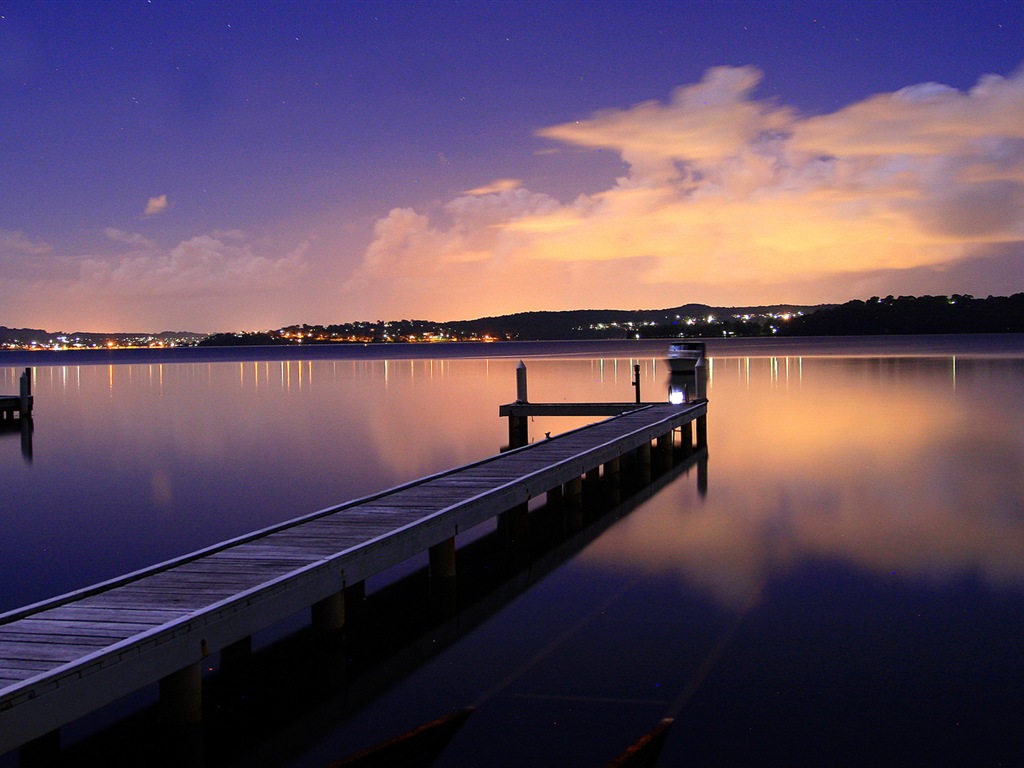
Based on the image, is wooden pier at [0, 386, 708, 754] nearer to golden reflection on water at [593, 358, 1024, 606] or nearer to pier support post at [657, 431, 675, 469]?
golden reflection on water at [593, 358, 1024, 606]

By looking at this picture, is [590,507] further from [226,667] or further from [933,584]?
[226,667]

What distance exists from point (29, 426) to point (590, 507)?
23.0 metres

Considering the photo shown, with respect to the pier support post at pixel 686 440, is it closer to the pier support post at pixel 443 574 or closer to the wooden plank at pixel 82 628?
the pier support post at pixel 443 574

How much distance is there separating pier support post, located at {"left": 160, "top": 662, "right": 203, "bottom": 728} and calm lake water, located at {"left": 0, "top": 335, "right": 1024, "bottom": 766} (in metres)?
0.36

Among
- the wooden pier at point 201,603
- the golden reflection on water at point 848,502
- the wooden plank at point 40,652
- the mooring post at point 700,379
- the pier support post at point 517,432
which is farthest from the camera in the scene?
the mooring post at point 700,379

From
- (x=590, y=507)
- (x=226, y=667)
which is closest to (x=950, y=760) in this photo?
(x=226, y=667)

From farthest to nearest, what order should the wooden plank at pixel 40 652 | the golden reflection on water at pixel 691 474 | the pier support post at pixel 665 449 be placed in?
the pier support post at pixel 665 449 → the golden reflection on water at pixel 691 474 → the wooden plank at pixel 40 652

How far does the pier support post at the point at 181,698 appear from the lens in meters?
6.29

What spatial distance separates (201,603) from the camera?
665 centimetres

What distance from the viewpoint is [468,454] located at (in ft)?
76.4

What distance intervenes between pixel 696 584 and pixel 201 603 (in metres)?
6.16

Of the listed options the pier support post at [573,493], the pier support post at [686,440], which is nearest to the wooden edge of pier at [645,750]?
the pier support post at [573,493]

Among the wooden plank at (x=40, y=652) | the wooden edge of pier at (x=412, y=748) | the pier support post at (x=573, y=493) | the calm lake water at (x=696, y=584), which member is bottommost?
the calm lake water at (x=696, y=584)

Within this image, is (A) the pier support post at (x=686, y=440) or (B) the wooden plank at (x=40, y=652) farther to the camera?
(A) the pier support post at (x=686, y=440)
